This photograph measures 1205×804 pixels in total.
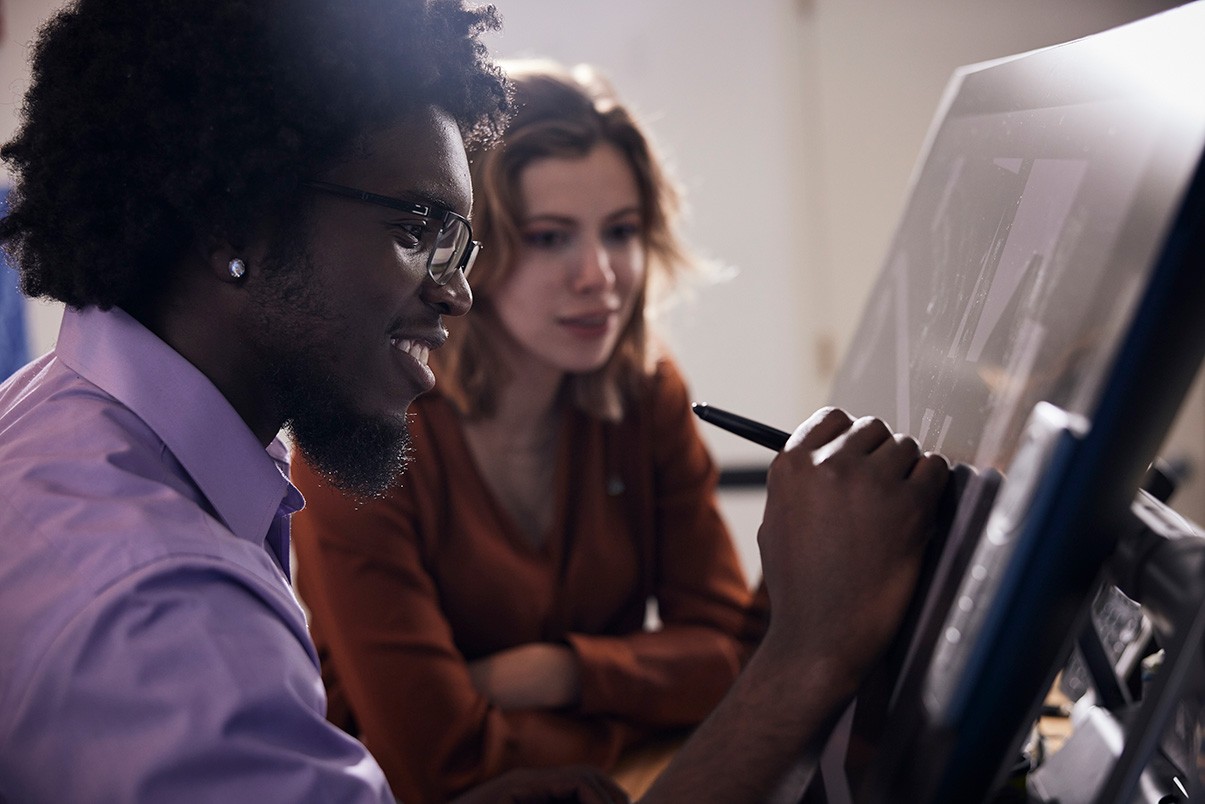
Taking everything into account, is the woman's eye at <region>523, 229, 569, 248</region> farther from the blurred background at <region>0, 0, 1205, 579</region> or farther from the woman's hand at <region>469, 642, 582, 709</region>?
the blurred background at <region>0, 0, 1205, 579</region>

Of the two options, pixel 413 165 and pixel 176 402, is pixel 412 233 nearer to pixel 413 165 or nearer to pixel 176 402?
pixel 413 165

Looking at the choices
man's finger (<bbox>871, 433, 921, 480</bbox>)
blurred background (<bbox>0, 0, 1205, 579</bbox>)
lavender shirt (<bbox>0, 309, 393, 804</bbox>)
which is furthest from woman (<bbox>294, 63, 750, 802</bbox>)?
blurred background (<bbox>0, 0, 1205, 579</bbox>)

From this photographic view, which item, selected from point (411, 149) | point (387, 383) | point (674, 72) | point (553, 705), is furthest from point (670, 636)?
point (674, 72)

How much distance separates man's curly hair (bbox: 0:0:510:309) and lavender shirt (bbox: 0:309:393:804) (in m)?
0.14

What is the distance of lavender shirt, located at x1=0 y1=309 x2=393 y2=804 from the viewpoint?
45 centimetres

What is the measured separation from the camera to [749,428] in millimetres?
642

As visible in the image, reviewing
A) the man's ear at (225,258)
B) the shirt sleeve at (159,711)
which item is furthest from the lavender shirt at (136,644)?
the man's ear at (225,258)

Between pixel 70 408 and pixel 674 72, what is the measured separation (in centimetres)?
243

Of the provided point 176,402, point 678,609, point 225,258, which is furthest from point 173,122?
point 678,609

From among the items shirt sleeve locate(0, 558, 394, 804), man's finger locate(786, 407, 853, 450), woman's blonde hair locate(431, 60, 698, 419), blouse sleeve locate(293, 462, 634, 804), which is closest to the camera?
shirt sleeve locate(0, 558, 394, 804)

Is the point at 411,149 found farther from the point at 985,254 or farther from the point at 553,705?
the point at 553,705

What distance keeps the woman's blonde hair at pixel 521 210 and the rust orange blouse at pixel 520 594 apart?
5 cm

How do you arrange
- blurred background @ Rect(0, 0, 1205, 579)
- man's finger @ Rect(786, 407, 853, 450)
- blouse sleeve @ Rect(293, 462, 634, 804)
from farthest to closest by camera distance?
1. blurred background @ Rect(0, 0, 1205, 579)
2. blouse sleeve @ Rect(293, 462, 634, 804)
3. man's finger @ Rect(786, 407, 853, 450)

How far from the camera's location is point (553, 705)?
3.40ft
